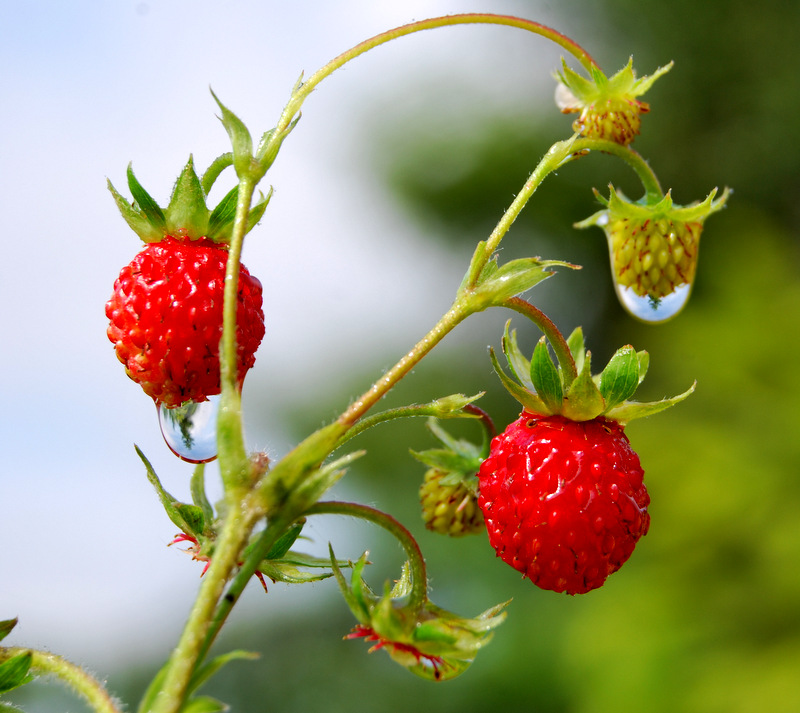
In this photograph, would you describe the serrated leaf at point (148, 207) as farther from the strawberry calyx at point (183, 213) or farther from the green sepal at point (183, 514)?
the green sepal at point (183, 514)

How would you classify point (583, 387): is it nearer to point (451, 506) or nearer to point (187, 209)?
point (451, 506)

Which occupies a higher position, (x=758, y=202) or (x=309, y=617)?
(x=758, y=202)

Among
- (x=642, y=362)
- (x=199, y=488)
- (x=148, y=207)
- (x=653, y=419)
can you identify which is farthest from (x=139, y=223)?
(x=653, y=419)

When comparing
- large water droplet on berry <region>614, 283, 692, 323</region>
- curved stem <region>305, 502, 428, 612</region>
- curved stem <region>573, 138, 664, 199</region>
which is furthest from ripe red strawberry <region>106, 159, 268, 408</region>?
large water droplet on berry <region>614, 283, 692, 323</region>

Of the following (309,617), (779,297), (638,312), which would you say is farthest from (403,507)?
(638,312)

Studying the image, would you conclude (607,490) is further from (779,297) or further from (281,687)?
(281,687)

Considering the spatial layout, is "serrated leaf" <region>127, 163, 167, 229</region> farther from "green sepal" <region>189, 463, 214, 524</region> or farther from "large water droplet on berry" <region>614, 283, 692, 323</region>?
"large water droplet on berry" <region>614, 283, 692, 323</region>
